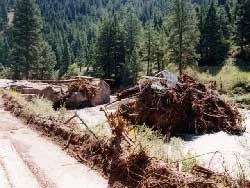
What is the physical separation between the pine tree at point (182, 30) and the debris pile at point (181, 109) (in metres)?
40.6

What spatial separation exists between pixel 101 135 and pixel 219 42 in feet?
207

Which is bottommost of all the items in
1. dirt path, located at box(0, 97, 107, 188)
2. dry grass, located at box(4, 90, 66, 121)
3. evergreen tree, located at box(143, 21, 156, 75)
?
dirt path, located at box(0, 97, 107, 188)

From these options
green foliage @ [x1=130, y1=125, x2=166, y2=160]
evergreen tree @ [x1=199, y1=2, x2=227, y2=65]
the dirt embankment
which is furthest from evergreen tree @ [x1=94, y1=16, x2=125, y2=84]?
green foliage @ [x1=130, y1=125, x2=166, y2=160]

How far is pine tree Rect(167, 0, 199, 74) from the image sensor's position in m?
59.4

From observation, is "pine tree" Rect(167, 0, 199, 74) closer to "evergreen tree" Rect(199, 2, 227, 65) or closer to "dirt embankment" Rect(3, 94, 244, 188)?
"evergreen tree" Rect(199, 2, 227, 65)

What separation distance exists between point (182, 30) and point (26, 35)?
68.7 feet

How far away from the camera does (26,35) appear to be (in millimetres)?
57812

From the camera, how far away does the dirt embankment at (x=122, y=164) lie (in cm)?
730

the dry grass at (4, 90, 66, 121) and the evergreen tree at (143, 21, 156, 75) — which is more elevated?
the evergreen tree at (143, 21, 156, 75)

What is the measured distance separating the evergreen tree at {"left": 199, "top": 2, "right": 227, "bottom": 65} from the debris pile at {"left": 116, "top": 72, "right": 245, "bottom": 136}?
52.0 metres

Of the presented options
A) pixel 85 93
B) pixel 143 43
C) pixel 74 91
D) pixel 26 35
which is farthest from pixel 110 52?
pixel 74 91

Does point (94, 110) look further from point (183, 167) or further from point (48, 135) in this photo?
point (183, 167)

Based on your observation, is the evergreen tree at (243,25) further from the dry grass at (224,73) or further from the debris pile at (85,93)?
the debris pile at (85,93)

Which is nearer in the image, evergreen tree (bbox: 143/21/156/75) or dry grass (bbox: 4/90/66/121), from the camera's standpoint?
dry grass (bbox: 4/90/66/121)
